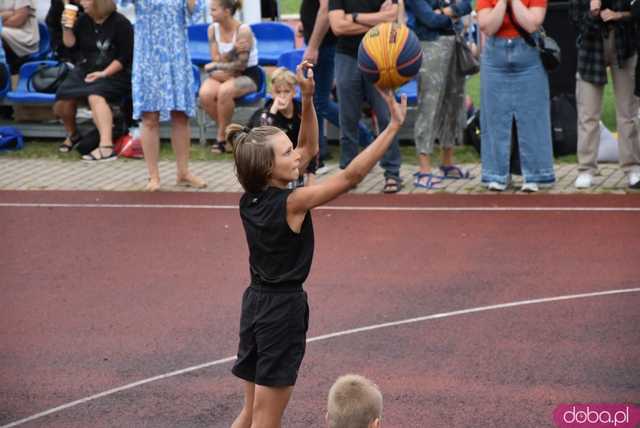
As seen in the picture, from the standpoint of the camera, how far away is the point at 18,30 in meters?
16.2

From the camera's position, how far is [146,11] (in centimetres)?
1248

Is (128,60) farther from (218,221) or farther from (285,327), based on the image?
(285,327)

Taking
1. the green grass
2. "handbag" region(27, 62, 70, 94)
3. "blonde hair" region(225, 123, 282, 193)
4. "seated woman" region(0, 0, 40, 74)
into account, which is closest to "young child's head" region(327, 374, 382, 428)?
"blonde hair" region(225, 123, 282, 193)

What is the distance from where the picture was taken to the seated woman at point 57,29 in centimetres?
1562

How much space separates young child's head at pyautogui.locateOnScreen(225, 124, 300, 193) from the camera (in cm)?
565

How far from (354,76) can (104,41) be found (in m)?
3.75

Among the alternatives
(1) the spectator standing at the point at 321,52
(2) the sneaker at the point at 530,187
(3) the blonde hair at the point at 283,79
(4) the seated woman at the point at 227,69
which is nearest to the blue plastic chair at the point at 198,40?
(4) the seated woman at the point at 227,69

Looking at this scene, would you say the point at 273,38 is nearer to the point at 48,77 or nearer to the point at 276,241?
the point at 48,77

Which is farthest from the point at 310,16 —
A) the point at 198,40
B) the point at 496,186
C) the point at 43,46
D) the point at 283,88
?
→ the point at 43,46

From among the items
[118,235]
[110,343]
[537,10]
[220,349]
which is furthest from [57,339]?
[537,10]

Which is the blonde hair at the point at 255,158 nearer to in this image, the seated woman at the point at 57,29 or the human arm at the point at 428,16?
the human arm at the point at 428,16

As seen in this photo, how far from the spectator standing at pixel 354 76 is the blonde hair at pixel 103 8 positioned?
3.26m

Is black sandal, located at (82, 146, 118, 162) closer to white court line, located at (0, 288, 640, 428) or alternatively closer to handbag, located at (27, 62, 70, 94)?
handbag, located at (27, 62, 70, 94)

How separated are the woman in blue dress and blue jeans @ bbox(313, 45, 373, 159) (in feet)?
4.17
